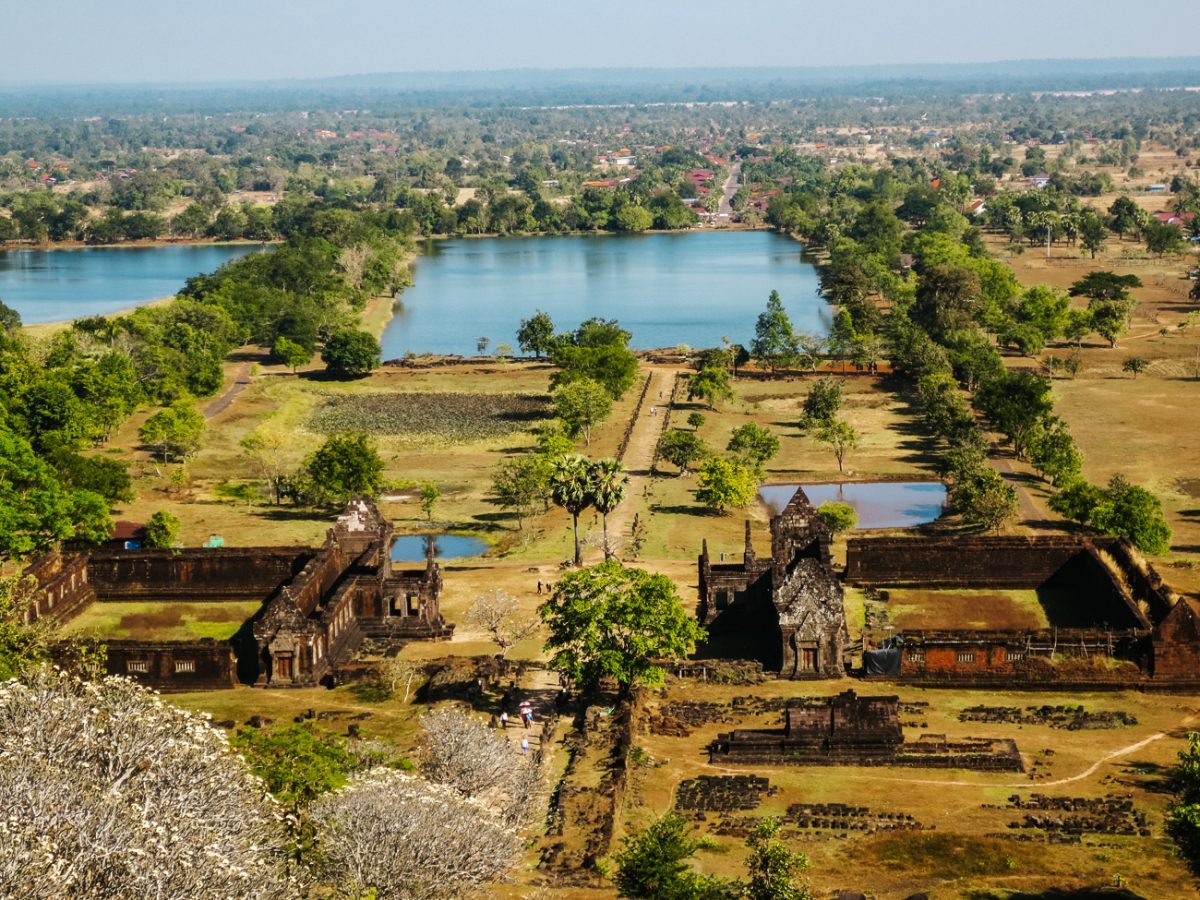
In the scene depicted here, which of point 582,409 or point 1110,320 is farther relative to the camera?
point 1110,320

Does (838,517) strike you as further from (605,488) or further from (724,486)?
(605,488)

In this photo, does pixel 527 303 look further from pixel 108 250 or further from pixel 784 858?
pixel 784 858

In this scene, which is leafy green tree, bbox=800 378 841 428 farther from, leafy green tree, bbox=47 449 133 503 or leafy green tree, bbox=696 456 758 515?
leafy green tree, bbox=47 449 133 503

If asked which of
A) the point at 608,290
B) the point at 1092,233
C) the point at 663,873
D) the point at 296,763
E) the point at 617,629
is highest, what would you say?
the point at 296,763

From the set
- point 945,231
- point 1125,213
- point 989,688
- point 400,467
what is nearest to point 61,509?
point 400,467

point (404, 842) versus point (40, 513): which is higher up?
point (404, 842)

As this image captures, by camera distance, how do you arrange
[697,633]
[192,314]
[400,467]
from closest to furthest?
[697,633], [400,467], [192,314]

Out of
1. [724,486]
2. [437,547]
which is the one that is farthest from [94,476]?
[724,486]

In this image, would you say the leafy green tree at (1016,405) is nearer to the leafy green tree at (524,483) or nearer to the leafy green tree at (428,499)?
the leafy green tree at (524,483)
